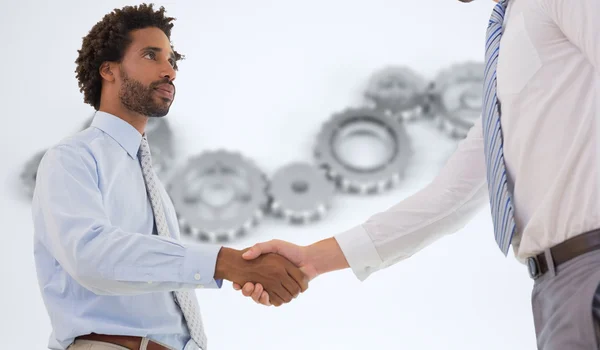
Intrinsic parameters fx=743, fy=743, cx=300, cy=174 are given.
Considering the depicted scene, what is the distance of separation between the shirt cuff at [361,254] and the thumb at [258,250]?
0.58 ft

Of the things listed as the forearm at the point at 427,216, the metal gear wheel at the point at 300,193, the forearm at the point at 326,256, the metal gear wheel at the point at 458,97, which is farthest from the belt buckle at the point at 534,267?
the metal gear wheel at the point at 458,97

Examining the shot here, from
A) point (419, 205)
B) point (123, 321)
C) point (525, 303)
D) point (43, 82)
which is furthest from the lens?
point (43, 82)

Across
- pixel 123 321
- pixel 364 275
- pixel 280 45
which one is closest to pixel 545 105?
pixel 364 275

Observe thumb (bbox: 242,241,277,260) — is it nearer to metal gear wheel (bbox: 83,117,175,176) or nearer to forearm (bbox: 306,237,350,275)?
forearm (bbox: 306,237,350,275)

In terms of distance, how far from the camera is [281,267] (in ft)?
5.90

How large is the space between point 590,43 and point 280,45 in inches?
89.8

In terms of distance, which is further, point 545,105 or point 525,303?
point 525,303

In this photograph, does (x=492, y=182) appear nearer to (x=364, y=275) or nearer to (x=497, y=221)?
(x=497, y=221)

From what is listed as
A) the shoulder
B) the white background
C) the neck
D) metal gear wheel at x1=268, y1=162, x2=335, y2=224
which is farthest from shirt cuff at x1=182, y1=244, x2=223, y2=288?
metal gear wheel at x1=268, y1=162, x2=335, y2=224

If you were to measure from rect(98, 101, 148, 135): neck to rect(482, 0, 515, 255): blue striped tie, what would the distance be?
2.84ft

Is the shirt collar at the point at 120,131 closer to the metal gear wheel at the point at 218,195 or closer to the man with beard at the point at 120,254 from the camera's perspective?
the man with beard at the point at 120,254

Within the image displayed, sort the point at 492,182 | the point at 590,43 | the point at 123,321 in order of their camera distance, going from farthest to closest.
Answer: the point at 123,321 → the point at 492,182 → the point at 590,43

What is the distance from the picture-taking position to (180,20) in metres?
3.33

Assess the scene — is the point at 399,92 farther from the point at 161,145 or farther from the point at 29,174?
the point at 29,174
